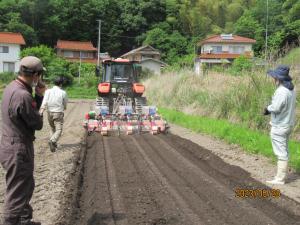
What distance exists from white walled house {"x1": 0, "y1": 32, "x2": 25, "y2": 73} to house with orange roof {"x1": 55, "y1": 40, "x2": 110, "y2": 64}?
8573mm

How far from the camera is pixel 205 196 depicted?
20.8 feet

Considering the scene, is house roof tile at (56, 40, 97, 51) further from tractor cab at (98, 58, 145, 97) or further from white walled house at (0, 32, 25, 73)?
tractor cab at (98, 58, 145, 97)

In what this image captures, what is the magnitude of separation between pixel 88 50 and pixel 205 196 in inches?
2411

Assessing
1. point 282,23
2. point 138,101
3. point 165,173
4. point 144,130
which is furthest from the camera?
point 282,23

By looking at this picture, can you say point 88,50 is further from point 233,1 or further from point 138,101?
point 138,101

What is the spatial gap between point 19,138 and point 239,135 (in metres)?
8.04

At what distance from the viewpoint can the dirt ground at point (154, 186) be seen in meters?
5.43

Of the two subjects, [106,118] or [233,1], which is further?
[233,1]

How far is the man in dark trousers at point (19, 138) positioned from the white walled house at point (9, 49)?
179 feet

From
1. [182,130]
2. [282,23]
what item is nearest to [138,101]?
[182,130]

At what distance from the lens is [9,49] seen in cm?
5684

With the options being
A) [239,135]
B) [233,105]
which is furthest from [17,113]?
[233,105]

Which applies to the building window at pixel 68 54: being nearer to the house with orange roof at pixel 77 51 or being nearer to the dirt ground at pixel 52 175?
the house with orange roof at pixel 77 51

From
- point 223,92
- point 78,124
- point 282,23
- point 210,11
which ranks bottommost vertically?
point 78,124
